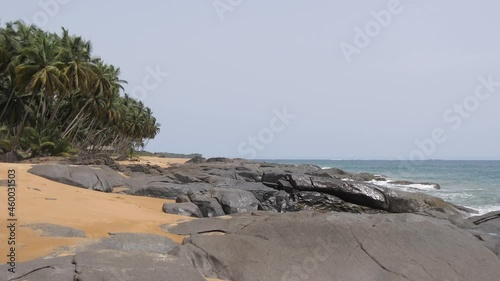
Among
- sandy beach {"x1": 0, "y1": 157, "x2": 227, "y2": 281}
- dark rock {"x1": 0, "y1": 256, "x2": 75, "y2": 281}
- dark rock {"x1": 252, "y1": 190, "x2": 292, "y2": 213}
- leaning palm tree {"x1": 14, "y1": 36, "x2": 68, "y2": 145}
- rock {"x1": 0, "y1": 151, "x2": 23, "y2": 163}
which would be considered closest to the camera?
dark rock {"x1": 0, "y1": 256, "x2": 75, "y2": 281}

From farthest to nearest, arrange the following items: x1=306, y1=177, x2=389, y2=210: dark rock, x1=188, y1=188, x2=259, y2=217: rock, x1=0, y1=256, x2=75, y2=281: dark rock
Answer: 1. x1=306, y1=177, x2=389, y2=210: dark rock
2. x1=188, y1=188, x2=259, y2=217: rock
3. x1=0, y1=256, x2=75, y2=281: dark rock

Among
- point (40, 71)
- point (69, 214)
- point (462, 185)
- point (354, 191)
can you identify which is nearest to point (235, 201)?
point (69, 214)

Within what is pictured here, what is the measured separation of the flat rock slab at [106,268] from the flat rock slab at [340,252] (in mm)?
1233

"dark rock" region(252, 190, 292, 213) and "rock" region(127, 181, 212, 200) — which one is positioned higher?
"rock" region(127, 181, 212, 200)

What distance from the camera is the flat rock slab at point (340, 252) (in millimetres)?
6270

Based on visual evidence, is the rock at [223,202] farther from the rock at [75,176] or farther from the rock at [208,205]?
the rock at [75,176]

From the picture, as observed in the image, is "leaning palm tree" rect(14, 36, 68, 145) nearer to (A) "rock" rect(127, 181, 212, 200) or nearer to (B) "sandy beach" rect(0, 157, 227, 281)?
(B) "sandy beach" rect(0, 157, 227, 281)

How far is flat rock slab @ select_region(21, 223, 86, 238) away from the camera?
6.90m

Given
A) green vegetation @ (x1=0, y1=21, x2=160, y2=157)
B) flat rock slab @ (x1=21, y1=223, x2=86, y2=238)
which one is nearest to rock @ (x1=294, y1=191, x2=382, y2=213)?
flat rock slab @ (x1=21, y1=223, x2=86, y2=238)

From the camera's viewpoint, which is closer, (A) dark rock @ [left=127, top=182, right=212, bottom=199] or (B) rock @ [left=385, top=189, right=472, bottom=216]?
(A) dark rock @ [left=127, top=182, right=212, bottom=199]

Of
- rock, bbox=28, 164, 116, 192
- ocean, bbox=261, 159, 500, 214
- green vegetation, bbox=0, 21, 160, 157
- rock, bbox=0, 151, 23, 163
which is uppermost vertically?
green vegetation, bbox=0, 21, 160, 157

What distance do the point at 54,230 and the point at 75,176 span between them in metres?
8.73

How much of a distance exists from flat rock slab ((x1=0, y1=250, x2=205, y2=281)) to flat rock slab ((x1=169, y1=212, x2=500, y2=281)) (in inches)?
48.5

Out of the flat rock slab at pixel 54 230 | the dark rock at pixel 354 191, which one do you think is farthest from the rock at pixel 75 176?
the dark rock at pixel 354 191
